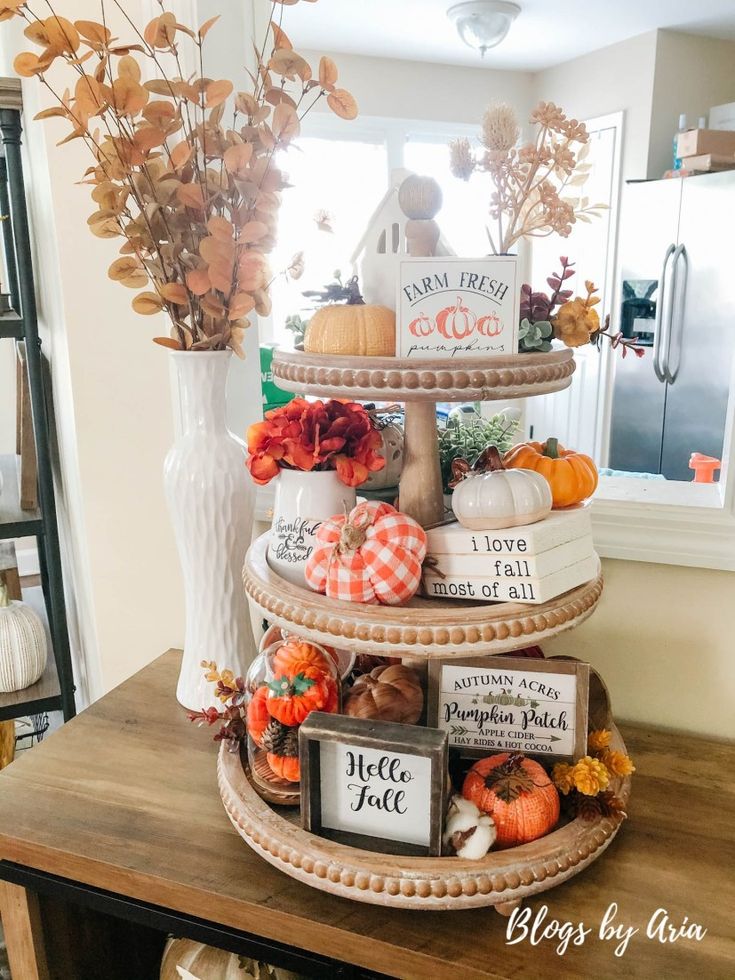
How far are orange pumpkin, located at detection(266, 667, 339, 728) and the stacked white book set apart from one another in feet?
0.54

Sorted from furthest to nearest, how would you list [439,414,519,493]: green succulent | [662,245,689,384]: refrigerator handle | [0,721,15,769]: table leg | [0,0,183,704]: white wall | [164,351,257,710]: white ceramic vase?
[662,245,689,384]: refrigerator handle → [0,721,15,769]: table leg → [0,0,183,704]: white wall → [164,351,257,710]: white ceramic vase → [439,414,519,493]: green succulent

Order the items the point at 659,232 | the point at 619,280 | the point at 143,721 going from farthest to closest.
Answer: the point at 619,280
the point at 659,232
the point at 143,721

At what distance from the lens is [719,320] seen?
3135mm

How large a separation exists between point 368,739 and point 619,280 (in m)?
3.35

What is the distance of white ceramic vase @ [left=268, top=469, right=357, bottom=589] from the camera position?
2.77ft

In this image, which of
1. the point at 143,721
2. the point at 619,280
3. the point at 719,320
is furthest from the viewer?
the point at 619,280

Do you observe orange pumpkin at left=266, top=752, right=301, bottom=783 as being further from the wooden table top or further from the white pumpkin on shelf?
the white pumpkin on shelf

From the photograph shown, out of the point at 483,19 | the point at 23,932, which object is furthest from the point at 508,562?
the point at 483,19

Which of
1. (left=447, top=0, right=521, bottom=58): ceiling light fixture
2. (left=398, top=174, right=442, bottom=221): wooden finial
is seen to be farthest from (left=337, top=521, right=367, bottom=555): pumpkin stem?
(left=447, top=0, right=521, bottom=58): ceiling light fixture

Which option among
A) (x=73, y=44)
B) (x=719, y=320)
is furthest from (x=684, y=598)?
(x=719, y=320)

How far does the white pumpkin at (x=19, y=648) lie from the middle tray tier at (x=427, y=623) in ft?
3.09

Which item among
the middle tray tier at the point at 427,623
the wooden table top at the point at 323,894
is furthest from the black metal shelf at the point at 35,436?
the middle tray tier at the point at 427,623

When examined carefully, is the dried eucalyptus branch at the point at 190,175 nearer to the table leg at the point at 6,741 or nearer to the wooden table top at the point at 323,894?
the wooden table top at the point at 323,894

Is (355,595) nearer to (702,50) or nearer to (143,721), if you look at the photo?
(143,721)
